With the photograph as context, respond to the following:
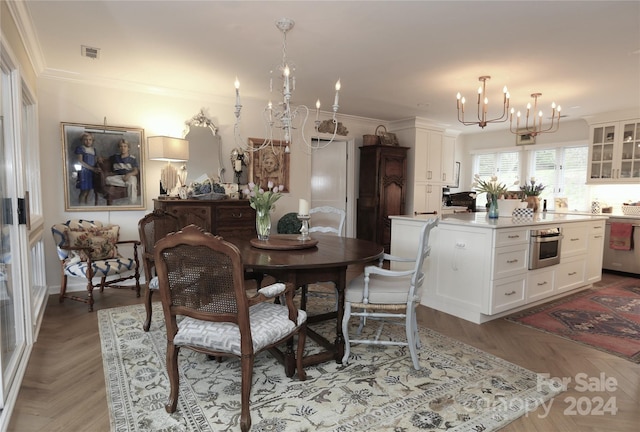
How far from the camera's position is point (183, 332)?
1811 millimetres

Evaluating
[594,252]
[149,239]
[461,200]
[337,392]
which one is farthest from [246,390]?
[461,200]

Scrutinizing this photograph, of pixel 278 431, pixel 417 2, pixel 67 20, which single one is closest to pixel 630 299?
pixel 417 2

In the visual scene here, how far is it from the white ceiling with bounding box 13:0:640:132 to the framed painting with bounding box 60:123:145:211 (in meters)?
0.58

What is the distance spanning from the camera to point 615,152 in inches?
218

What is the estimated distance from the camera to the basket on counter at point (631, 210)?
17.5 ft

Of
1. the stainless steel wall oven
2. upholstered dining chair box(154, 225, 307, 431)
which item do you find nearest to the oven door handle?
the stainless steel wall oven

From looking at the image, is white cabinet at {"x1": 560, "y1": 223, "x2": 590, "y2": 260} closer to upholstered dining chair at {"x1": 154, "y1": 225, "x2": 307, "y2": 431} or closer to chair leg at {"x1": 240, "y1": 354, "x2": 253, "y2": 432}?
upholstered dining chair at {"x1": 154, "y1": 225, "x2": 307, "y2": 431}

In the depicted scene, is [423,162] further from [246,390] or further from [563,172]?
[246,390]

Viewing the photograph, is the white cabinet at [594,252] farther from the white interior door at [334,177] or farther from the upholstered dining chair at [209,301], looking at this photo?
the upholstered dining chair at [209,301]

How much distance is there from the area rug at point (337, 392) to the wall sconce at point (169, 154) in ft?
6.96

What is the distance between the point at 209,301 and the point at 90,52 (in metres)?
2.88

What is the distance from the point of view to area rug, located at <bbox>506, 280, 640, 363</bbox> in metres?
2.86

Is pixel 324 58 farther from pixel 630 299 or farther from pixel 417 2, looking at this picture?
pixel 630 299

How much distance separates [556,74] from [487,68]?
2.71 ft
